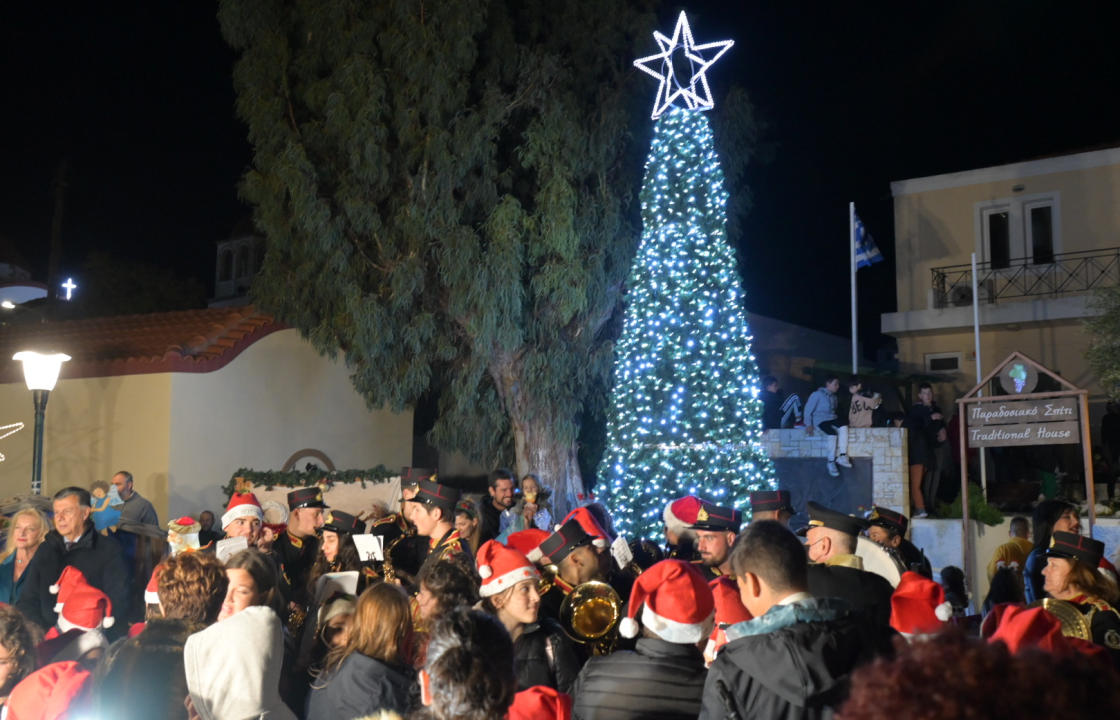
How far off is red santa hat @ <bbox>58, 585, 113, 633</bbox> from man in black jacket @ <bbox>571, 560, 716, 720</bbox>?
2.86 meters

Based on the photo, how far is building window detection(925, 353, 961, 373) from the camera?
2156cm

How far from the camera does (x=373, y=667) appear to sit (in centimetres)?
430

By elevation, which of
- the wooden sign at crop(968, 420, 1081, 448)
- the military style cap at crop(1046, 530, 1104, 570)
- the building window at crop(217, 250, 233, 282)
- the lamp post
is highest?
the building window at crop(217, 250, 233, 282)

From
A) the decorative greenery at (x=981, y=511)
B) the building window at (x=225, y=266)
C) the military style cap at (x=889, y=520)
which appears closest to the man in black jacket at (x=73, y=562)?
the military style cap at (x=889, y=520)

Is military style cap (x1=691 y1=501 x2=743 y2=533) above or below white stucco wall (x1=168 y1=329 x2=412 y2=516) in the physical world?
below

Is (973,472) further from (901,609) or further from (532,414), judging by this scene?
(901,609)

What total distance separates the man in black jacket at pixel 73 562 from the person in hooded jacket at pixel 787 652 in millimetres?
5395

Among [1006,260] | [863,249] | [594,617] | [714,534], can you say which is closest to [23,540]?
[594,617]

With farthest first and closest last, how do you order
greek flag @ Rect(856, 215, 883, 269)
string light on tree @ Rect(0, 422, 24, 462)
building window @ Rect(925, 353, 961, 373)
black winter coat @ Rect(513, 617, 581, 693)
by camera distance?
1. building window @ Rect(925, 353, 961, 373)
2. greek flag @ Rect(856, 215, 883, 269)
3. string light on tree @ Rect(0, 422, 24, 462)
4. black winter coat @ Rect(513, 617, 581, 693)

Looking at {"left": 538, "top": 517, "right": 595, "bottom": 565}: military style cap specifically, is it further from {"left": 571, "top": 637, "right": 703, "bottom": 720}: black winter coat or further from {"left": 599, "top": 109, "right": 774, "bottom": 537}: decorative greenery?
{"left": 599, "top": 109, "right": 774, "bottom": 537}: decorative greenery

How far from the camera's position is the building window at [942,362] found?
2156cm

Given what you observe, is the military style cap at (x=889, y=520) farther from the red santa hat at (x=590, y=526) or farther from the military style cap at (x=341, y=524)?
the military style cap at (x=341, y=524)

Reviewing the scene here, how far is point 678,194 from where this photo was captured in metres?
15.5

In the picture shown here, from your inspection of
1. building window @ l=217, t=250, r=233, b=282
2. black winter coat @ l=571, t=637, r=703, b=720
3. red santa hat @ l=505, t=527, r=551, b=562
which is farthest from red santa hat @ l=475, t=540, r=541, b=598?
building window @ l=217, t=250, r=233, b=282
